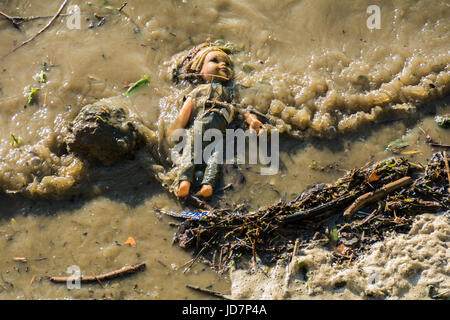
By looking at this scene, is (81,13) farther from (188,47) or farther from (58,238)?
(58,238)

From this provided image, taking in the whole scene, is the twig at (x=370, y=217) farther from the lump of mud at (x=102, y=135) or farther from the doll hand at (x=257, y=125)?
the lump of mud at (x=102, y=135)

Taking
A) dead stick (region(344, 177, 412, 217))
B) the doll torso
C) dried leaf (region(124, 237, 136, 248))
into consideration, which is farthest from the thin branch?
dead stick (region(344, 177, 412, 217))

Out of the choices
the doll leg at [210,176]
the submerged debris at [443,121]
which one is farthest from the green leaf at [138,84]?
the submerged debris at [443,121]

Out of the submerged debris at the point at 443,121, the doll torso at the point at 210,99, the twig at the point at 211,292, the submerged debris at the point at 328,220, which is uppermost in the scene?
the doll torso at the point at 210,99

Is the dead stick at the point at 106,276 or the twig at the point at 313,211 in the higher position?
the twig at the point at 313,211
